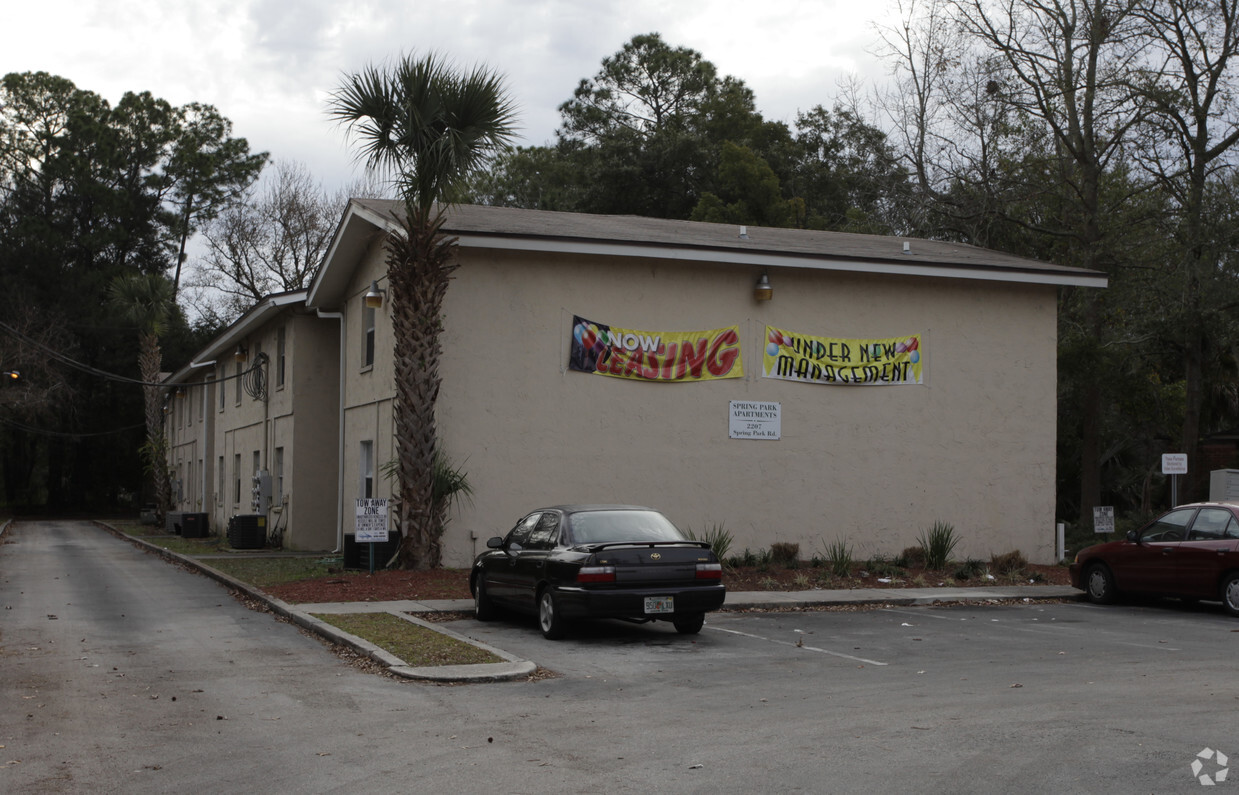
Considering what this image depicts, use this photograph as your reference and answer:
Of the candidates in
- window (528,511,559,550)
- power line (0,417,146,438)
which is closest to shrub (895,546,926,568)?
window (528,511,559,550)

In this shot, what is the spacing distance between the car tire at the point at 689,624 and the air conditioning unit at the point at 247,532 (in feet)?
58.0

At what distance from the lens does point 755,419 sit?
2138 cm

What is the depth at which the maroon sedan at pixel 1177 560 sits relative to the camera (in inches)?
598

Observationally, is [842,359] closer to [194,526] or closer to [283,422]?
[283,422]

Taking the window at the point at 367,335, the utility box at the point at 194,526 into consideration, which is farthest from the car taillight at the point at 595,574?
the utility box at the point at 194,526

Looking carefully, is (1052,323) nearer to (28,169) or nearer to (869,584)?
(869,584)

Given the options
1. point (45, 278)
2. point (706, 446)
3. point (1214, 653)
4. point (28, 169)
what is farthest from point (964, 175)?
point (28, 169)

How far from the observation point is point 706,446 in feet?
69.2

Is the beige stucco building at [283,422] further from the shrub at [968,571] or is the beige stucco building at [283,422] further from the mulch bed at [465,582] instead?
the shrub at [968,571]

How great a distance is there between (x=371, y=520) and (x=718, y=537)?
6.10 m

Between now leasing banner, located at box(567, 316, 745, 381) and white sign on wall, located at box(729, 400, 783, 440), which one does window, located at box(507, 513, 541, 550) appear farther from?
white sign on wall, located at box(729, 400, 783, 440)

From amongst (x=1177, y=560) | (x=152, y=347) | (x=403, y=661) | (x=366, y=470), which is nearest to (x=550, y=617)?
(x=403, y=661)

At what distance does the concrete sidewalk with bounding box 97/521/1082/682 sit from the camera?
10.2m

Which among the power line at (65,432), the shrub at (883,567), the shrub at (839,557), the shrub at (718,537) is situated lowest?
the shrub at (883,567)
